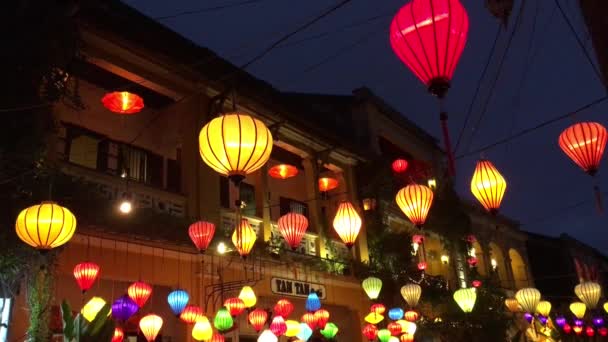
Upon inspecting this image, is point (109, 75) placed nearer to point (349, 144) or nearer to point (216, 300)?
point (216, 300)

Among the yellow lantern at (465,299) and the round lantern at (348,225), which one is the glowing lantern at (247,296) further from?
the yellow lantern at (465,299)

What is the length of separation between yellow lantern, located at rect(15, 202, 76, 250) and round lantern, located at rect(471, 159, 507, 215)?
245 inches

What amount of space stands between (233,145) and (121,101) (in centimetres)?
517

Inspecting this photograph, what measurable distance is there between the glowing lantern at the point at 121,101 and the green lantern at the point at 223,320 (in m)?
4.28

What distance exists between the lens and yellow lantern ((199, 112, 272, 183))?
6.49 meters

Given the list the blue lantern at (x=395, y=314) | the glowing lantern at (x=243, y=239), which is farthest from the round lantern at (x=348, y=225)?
the blue lantern at (x=395, y=314)

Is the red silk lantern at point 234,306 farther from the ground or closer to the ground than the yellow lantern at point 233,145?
closer to the ground

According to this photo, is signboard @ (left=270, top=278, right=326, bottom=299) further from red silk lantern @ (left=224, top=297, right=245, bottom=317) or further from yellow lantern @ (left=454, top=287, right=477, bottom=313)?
yellow lantern @ (left=454, top=287, right=477, bottom=313)


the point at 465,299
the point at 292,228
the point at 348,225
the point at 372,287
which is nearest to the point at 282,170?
the point at 372,287

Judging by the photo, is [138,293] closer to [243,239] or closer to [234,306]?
[234,306]

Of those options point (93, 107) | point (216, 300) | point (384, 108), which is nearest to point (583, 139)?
point (216, 300)

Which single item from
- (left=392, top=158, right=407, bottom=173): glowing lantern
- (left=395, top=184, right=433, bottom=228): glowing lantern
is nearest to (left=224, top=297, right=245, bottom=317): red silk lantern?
(left=395, top=184, right=433, bottom=228): glowing lantern

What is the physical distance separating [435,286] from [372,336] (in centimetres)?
491

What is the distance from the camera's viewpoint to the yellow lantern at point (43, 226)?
7.50 meters
